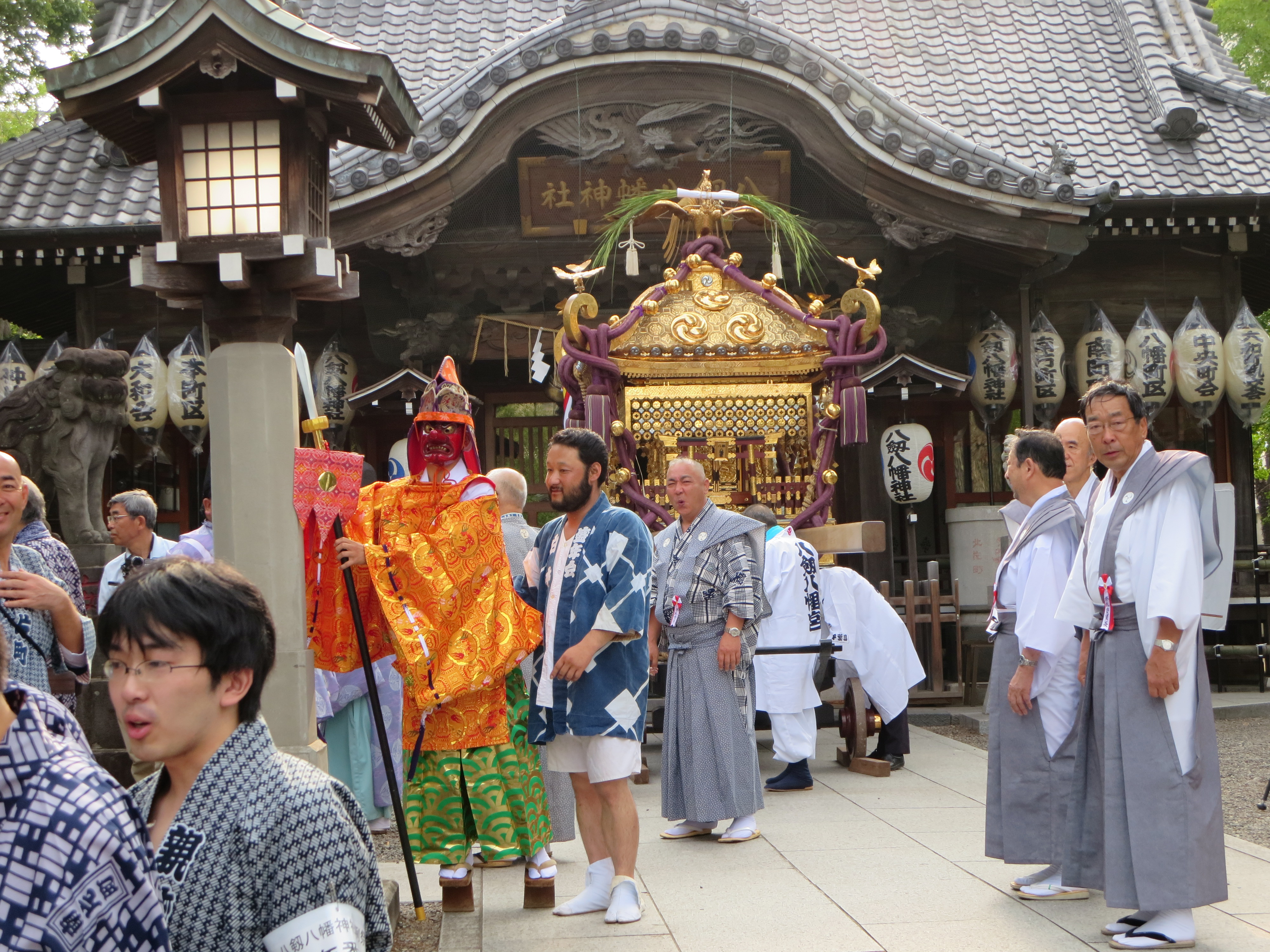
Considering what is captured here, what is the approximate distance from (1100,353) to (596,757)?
323 inches

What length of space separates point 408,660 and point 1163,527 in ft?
8.61

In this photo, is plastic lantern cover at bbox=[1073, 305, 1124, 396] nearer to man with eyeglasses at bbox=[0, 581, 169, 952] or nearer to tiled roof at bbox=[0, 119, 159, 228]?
tiled roof at bbox=[0, 119, 159, 228]

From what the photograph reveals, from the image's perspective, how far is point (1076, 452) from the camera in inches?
203

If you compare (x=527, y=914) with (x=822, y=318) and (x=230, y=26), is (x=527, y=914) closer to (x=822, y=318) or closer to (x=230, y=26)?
(x=230, y=26)

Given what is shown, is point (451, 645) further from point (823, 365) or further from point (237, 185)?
point (823, 365)

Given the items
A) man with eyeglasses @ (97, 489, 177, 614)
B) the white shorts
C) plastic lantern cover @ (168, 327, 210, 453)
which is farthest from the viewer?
plastic lantern cover @ (168, 327, 210, 453)

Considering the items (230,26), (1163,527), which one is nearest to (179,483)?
(230,26)

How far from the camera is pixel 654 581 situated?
6242 millimetres

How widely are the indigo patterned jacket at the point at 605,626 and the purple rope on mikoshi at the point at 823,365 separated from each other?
4.17m

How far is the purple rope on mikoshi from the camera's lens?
8.75m

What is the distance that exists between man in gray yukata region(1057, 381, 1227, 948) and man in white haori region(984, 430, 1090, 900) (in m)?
0.25

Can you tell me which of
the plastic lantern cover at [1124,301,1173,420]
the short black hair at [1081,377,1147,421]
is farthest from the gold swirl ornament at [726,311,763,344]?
the short black hair at [1081,377,1147,421]

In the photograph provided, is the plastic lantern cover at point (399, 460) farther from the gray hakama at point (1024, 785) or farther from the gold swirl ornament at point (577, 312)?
the gray hakama at point (1024, 785)

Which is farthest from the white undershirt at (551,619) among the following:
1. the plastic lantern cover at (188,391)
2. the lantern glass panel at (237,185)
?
the plastic lantern cover at (188,391)
